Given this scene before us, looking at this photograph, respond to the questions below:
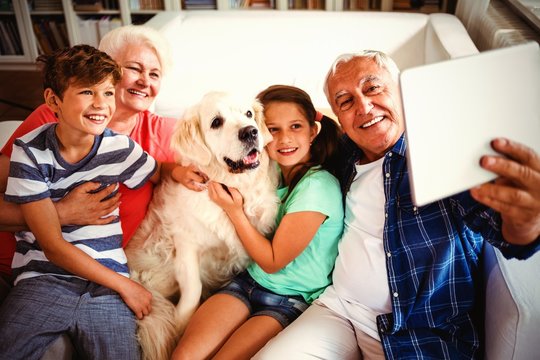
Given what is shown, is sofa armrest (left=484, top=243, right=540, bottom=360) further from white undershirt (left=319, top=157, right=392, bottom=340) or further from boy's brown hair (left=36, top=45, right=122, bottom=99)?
boy's brown hair (left=36, top=45, right=122, bottom=99)

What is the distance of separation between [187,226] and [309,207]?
0.48 m

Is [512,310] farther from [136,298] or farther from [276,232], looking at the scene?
[136,298]

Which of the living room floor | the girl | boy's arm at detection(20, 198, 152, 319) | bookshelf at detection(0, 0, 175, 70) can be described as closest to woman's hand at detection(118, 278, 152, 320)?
boy's arm at detection(20, 198, 152, 319)

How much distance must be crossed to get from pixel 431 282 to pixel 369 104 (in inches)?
20.6

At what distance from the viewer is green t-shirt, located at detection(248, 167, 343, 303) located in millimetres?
1382

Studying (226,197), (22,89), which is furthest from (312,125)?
(22,89)

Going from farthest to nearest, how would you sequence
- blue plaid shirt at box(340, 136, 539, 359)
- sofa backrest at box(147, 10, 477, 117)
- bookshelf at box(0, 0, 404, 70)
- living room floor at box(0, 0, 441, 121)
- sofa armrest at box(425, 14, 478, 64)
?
bookshelf at box(0, 0, 404, 70) < living room floor at box(0, 0, 441, 121) < sofa backrest at box(147, 10, 477, 117) < sofa armrest at box(425, 14, 478, 64) < blue plaid shirt at box(340, 136, 539, 359)

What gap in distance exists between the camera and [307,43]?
3.03 meters

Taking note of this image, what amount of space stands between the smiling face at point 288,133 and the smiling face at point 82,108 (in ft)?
1.71

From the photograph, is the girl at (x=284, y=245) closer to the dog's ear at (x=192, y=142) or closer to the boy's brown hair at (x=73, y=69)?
the dog's ear at (x=192, y=142)

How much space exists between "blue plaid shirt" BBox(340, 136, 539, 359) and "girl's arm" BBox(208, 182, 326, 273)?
241mm

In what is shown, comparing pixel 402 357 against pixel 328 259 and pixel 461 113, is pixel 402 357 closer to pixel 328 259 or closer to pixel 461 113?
pixel 328 259

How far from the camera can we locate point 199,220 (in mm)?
1565

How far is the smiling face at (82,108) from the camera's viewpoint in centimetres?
124
